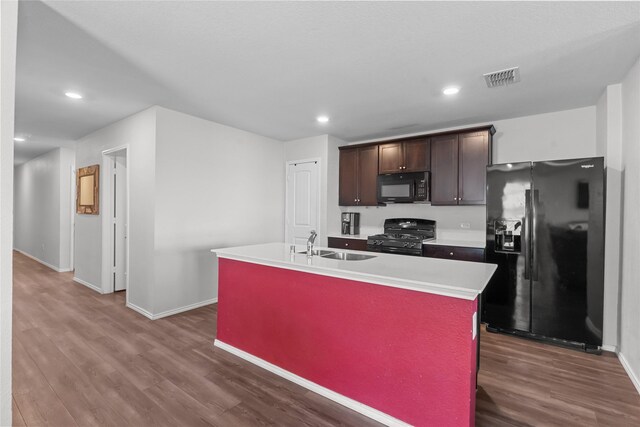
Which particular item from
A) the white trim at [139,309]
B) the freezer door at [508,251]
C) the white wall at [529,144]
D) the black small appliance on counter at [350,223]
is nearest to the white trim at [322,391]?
the white trim at [139,309]

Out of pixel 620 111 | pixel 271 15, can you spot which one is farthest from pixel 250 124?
pixel 620 111

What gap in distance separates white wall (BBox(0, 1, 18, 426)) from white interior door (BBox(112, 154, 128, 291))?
3.72 metres

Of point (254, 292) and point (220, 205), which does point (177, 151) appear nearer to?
point (220, 205)

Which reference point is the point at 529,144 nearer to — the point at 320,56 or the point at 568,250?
the point at 568,250

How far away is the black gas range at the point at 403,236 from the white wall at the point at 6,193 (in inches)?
146

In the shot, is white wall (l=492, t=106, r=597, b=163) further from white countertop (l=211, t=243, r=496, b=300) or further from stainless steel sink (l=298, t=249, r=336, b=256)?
stainless steel sink (l=298, t=249, r=336, b=256)

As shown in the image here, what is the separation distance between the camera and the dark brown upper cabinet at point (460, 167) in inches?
152

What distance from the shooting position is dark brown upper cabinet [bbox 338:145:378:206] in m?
4.81

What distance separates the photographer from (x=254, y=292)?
2729 mm

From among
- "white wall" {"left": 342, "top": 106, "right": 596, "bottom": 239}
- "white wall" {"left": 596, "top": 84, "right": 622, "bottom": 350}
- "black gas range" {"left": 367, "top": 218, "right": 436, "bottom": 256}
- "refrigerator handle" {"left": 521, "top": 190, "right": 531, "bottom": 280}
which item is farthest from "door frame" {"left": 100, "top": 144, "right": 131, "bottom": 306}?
"white wall" {"left": 596, "top": 84, "right": 622, "bottom": 350}

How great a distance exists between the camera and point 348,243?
4742mm

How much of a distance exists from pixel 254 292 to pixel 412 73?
2.38 meters

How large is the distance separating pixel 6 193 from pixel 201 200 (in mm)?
2816

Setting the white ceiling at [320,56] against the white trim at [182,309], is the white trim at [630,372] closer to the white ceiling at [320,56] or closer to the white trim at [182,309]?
the white ceiling at [320,56]
